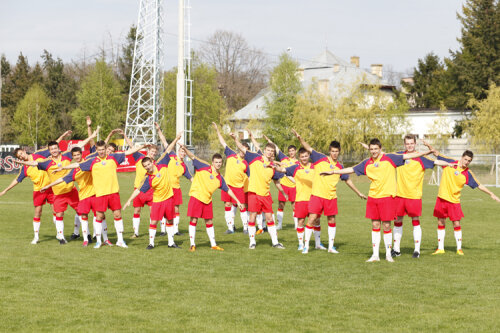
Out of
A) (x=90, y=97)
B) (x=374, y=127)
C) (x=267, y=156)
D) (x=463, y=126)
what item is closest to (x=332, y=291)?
(x=267, y=156)

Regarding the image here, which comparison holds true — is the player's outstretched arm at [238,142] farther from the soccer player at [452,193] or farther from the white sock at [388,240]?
the soccer player at [452,193]

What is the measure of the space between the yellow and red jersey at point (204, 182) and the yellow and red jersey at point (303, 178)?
5.64 ft

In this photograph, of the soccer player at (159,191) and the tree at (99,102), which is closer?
the soccer player at (159,191)

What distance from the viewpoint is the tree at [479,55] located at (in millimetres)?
63875

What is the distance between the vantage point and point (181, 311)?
8.44m

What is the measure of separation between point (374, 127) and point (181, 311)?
51.1 m

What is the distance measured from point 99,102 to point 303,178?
6324cm

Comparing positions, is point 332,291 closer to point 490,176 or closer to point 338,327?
point 338,327

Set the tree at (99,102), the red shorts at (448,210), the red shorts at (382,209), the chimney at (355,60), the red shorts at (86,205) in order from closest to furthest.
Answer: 1. the red shorts at (382,209)
2. the red shorts at (448,210)
3. the red shorts at (86,205)
4. the tree at (99,102)
5. the chimney at (355,60)

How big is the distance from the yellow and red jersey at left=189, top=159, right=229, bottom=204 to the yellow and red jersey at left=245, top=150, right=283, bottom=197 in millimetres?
885

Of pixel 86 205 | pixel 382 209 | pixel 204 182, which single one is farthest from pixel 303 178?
pixel 86 205

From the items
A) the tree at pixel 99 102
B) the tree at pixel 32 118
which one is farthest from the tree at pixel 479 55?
the tree at pixel 32 118

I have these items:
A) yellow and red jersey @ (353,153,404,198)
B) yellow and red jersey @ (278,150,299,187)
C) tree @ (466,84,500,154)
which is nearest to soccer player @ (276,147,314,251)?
yellow and red jersey @ (278,150,299,187)

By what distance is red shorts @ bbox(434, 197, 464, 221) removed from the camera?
13.4 meters
